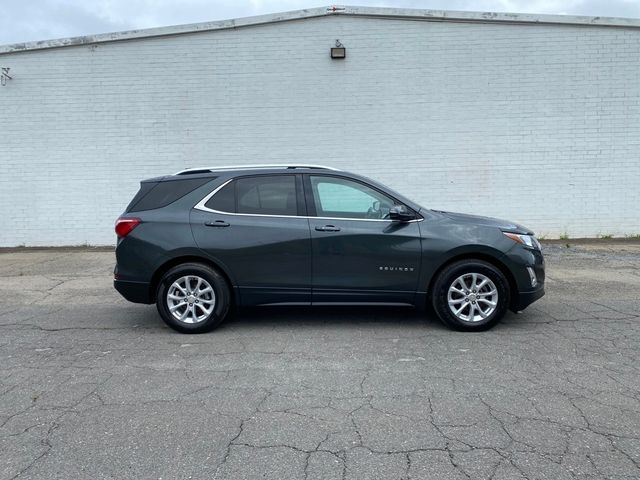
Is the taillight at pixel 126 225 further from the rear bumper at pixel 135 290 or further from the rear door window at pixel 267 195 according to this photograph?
the rear door window at pixel 267 195

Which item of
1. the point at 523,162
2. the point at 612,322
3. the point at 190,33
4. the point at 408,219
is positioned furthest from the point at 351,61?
the point at 612,322

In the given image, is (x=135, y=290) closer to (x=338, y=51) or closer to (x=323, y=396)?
(x=323, y=396)

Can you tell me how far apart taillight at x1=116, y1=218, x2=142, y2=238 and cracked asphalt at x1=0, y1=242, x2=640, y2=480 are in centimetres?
112

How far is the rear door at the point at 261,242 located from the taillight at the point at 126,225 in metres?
0.64

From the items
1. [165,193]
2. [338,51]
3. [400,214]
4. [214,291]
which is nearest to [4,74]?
[338,51]

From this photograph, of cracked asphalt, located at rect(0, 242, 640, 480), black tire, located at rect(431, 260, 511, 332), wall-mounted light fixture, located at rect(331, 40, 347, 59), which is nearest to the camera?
cracked asphalt, located at rect(0, 242, 640, 480)

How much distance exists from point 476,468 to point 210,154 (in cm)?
1029

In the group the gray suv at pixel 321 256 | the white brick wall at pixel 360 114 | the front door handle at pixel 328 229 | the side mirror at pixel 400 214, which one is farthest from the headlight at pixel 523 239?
the white brick wall at pixel 360 114

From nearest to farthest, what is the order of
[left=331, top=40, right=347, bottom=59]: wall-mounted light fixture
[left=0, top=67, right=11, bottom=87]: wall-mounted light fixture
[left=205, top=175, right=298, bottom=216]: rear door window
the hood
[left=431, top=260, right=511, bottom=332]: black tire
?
[left=431, top=260, right=511, bottom=332]: black tire, the hood, [left=205, top=175, right=298, bottom=216]: rear door window, [left=331, top=40, right=347, bottom=59]: wall-mounted light fixture, [left=0, top=67, right=11, bottom=87]: wall-mounted light fixture

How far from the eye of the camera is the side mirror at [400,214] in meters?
5.66

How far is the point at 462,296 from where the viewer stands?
18.7 ft

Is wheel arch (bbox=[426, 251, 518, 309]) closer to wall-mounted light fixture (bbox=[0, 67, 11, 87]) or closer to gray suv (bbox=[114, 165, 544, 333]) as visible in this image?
gray suv (bbox=[114, 165, 544, 333])

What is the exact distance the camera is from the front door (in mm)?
5684

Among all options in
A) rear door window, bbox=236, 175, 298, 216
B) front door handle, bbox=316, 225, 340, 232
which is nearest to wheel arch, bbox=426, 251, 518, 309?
front door handle, bbox=316, 225, 340, 232
